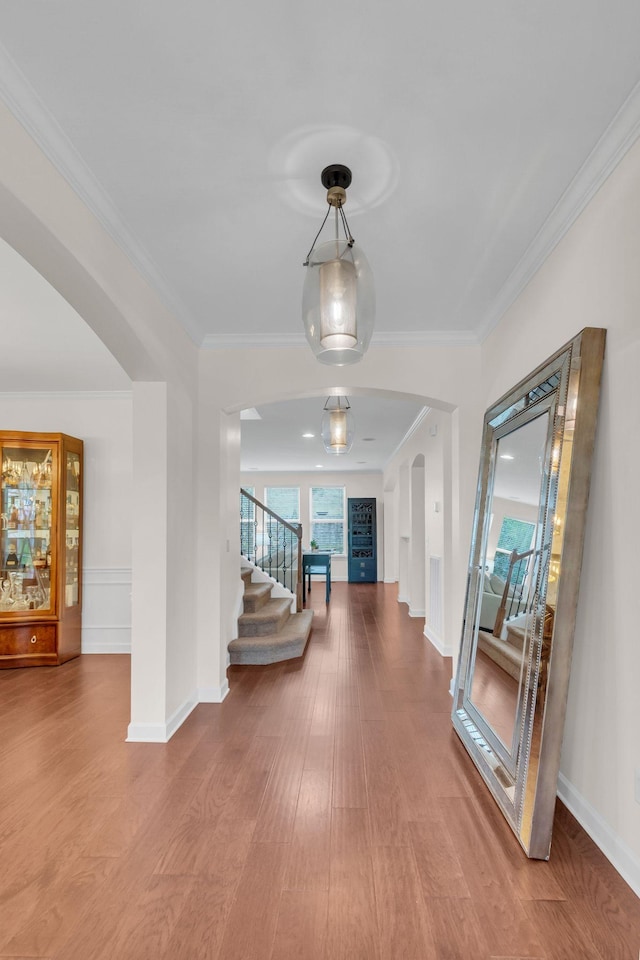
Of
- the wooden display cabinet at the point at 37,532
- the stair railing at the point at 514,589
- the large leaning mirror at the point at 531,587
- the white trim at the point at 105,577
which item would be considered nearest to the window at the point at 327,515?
the white trim at the point at 105,577

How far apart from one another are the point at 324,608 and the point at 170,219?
21.9 feet

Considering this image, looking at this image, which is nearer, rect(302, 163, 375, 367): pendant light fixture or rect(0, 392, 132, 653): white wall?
rect(302, 163, 375, 367): pendant light fixture

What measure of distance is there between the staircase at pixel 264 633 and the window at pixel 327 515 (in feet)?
23.4

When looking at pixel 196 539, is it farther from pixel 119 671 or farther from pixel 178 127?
pixel 178 127

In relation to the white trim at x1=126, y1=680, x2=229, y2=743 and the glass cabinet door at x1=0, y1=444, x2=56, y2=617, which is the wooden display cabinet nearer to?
the glass cabinet door at x1=0, y1=444, x2=56, y2=617

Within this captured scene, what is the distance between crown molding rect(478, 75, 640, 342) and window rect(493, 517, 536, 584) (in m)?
1.34

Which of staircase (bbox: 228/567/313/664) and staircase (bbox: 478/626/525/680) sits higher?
staircase (bbox: 478/626/525/680)

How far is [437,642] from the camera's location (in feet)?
18.3

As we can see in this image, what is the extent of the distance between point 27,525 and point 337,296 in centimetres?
433

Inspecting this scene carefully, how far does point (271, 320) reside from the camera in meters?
3.66

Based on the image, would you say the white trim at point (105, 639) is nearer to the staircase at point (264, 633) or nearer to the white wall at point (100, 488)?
the white wall at point (100, 488)

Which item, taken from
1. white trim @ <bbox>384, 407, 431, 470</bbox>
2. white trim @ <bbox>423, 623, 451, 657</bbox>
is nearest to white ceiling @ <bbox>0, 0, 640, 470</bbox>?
white trim @ <bbox>384, 407, 431, 470</bbox>

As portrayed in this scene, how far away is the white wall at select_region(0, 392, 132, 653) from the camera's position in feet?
17.8

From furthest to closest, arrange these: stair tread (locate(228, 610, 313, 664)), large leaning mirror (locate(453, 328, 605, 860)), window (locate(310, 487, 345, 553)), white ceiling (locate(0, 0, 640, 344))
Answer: window (locate(310, 487, 345, 553)) → stair tread (locate(228, 610, 313, 664)) → large leaning mirror (locate(453, 328, 605, 860)) → white ceiling (locate(0, 0, 640, 344))
